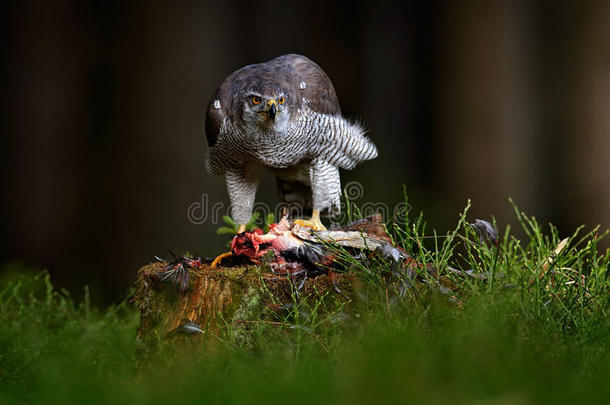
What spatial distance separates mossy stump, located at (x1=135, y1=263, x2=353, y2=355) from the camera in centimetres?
213

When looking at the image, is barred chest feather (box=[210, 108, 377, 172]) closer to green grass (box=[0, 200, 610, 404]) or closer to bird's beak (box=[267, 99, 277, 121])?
bird's beak (box=[267, 99, 277, 121])

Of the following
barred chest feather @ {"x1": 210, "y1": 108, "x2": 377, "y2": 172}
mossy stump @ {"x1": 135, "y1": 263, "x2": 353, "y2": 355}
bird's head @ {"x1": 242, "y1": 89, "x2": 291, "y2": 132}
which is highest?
bird's head @ {"x1": 242, "y1": 89, "x2": 291, "y2": 132}

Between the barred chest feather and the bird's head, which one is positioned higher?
the bird's head

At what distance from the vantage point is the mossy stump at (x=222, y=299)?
2129mm

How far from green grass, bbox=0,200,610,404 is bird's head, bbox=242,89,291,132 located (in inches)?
34.0

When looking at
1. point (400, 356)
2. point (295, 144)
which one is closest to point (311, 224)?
point (295, 144)

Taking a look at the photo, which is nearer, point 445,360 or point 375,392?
point 375,392

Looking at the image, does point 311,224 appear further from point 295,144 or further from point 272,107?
point 272,107

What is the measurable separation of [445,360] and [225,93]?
6.10ft

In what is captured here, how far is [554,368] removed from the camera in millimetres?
1594

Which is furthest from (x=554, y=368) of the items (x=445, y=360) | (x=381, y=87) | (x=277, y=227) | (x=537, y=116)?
(x=381, y=87)

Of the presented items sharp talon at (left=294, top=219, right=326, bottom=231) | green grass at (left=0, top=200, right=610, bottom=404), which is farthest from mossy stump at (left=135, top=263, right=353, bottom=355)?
sharp talon at (left=294, top=219, right=326, bottom=231)

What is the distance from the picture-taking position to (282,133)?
2.90 meters

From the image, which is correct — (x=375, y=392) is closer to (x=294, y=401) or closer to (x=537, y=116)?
(x=294, y=401)
